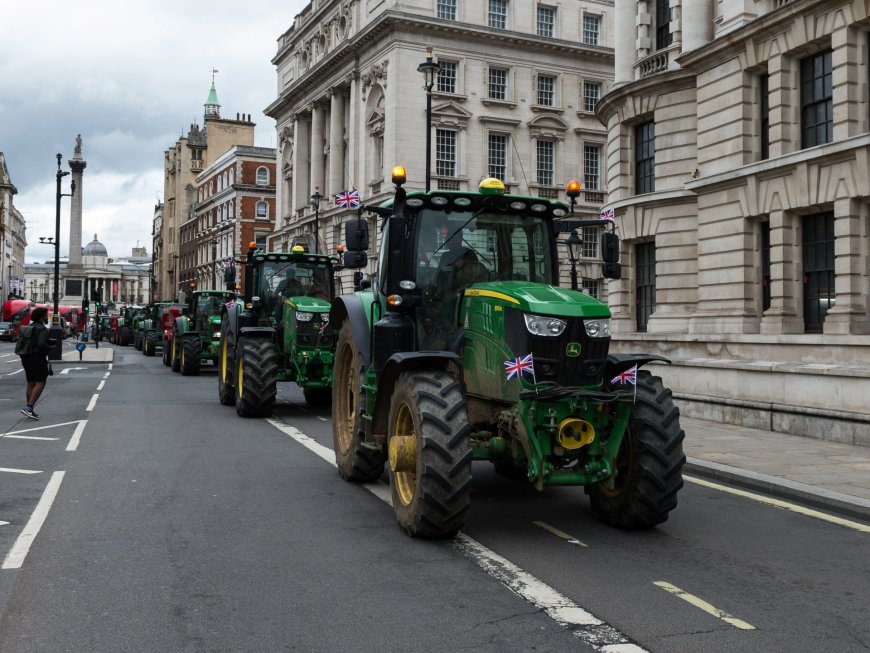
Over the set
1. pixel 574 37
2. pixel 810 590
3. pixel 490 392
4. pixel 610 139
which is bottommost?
pixel 810 590

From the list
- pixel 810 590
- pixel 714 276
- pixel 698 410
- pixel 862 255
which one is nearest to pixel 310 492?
pixel 810 590

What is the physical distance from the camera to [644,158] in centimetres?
2444

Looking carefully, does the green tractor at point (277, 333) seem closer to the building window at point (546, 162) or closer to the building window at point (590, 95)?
the building window at point (546, 162)

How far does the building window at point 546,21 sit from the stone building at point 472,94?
0.07 metres

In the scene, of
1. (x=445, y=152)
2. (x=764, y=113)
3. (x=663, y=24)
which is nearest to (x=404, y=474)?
(x=764, y=113)

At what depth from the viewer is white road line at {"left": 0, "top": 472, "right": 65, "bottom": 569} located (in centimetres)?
618

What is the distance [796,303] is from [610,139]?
900 centimetres

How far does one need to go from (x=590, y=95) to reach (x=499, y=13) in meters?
7.06

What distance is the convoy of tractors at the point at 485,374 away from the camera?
664 cm

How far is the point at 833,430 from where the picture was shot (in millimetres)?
13023

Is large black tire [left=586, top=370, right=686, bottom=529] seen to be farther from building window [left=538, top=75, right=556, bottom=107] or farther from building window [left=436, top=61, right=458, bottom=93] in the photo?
building window [left=538, top=75, right=556, bottom=107]

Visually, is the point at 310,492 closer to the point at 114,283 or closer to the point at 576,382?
the point at 576,382

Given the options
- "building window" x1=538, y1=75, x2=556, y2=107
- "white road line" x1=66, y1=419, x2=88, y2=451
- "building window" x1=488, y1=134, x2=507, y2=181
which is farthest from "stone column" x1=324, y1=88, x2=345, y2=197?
"white road line" x1=66, y1=419, x2=88, y2=451

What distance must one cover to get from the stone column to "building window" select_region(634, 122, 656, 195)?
32189 mm
